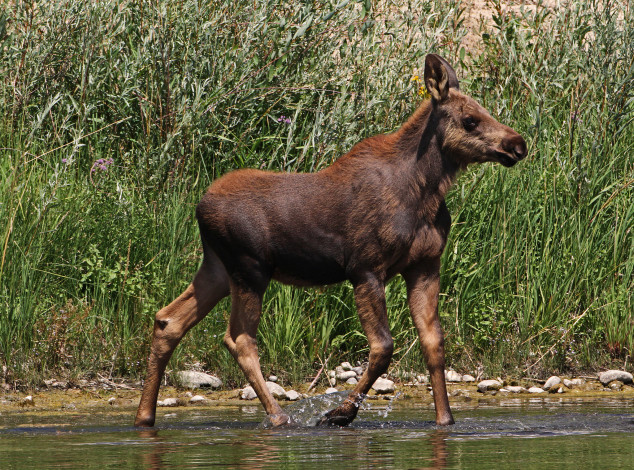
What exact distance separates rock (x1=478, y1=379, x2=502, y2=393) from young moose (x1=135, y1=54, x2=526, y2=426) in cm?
157

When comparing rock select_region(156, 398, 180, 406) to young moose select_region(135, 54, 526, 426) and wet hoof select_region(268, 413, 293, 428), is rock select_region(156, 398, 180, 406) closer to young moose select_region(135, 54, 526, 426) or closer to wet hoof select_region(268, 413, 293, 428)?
young moose select_region(135, 54, 526, 426)

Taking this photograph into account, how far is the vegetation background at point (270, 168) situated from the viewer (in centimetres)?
862

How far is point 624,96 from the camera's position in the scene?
31.9 ft

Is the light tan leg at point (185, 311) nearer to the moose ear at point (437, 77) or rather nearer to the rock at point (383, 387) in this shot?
the rock at point (383, 387)

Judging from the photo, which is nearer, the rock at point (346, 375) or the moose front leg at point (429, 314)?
the moose front leg at point (429, 314)

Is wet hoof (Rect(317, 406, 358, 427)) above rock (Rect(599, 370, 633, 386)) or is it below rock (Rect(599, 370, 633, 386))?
above

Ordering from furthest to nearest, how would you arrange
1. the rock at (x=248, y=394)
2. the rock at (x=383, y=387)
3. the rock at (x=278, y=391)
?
the rock at (x=383, y=387)
the rock at (x=248, y=394)
the rock at (x=278, y=391)

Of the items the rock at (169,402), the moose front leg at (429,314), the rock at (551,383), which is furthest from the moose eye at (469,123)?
the rock at (169,402)

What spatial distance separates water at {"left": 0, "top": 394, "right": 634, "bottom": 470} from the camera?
5.01m

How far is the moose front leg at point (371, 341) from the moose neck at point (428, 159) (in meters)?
0.65

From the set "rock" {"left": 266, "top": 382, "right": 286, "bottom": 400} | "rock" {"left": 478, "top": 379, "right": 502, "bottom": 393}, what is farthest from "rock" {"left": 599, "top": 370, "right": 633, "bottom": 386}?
"rock" {"left": 266, "top": 382, "right": 286, "bottom": 400}

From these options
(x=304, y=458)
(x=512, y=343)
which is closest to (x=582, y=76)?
(x=512, y=343)

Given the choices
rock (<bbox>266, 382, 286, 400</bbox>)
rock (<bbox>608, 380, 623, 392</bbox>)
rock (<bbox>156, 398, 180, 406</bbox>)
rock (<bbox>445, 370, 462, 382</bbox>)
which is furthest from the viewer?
rock (<bbox>445, 370, 462, 382</bbox>)

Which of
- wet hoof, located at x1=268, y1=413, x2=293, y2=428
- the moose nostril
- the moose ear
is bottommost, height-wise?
wet hoof, located at x1=268, y1=413, x2=293, y2=428
